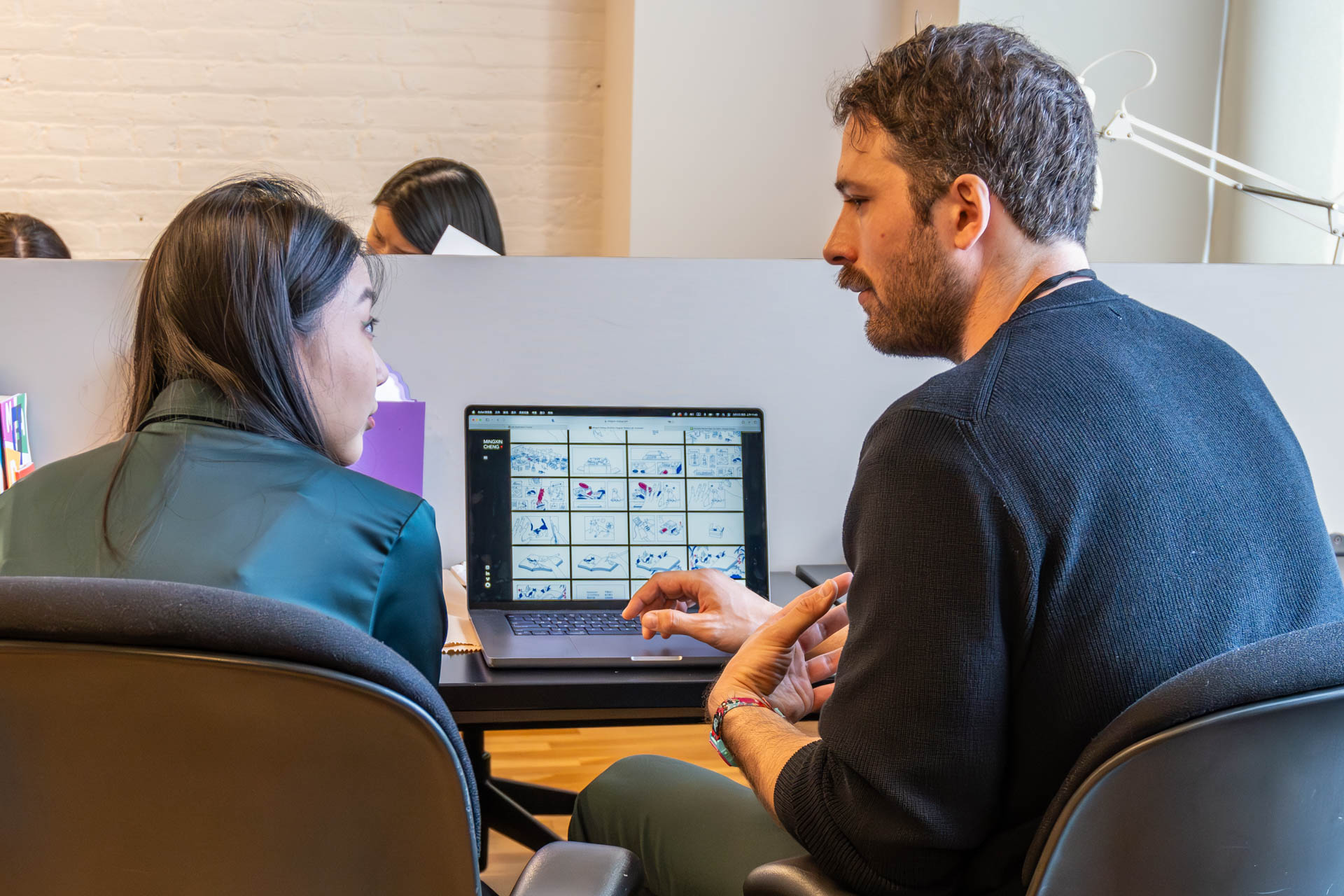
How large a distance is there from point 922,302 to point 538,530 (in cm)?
64

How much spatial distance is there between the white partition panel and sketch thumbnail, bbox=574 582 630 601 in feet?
1.08

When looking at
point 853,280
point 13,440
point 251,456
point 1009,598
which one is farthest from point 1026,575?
point 13,440

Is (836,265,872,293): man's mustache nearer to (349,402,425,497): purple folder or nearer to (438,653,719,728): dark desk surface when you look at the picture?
(438,653,719,728): dark desk surface

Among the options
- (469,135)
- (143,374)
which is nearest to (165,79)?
(469,135)

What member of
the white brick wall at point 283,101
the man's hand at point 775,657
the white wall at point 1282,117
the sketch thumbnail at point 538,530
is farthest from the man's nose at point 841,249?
the white brick wall at point 283,101

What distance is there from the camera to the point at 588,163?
10.7 feet

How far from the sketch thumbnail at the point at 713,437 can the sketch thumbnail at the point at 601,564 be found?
0.58 feet

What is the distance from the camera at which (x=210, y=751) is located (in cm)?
53

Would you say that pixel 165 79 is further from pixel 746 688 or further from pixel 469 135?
pixel 746 688

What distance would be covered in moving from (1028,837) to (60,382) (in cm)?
143

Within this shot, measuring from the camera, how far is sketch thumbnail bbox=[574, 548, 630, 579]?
4.67 feet

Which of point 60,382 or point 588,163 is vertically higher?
point 588,163

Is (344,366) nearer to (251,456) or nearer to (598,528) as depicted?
(251,456)

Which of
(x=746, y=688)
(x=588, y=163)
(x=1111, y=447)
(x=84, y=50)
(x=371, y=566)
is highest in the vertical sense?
(x=84, y=50)
